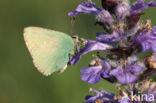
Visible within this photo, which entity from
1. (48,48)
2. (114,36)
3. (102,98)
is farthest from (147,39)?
(48,48)

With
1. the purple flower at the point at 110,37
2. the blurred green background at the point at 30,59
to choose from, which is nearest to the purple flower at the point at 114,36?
the purple flower at the point at 110,37

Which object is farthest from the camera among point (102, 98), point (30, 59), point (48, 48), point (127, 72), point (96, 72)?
point (30, 59)

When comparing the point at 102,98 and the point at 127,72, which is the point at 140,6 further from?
the point at 102,98

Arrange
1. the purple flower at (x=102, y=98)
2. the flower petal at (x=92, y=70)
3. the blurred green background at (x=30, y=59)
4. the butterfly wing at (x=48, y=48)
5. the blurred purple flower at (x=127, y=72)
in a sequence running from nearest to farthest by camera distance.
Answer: the blurred purple flower at (x=127, y=72) < the flower petal at (x=92, y=70) < the purple flower at (x=102, y=98) < the butterfly wing at (x=48, y=48) < the blurred green background at (x=30, y=59)

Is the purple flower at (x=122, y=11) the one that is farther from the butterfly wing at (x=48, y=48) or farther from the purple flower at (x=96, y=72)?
the butterfly wing at (x=48, y=48)

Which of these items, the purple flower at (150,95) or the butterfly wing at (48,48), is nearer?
the purple flower at (150,95)

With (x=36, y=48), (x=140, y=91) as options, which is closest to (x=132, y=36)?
(x=140, y=91)

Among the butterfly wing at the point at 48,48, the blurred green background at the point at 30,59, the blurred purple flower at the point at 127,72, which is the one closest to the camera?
the blurred purple flower at the point at 127,72

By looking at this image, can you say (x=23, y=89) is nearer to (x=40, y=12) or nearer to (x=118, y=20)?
(x=40, y=12)
